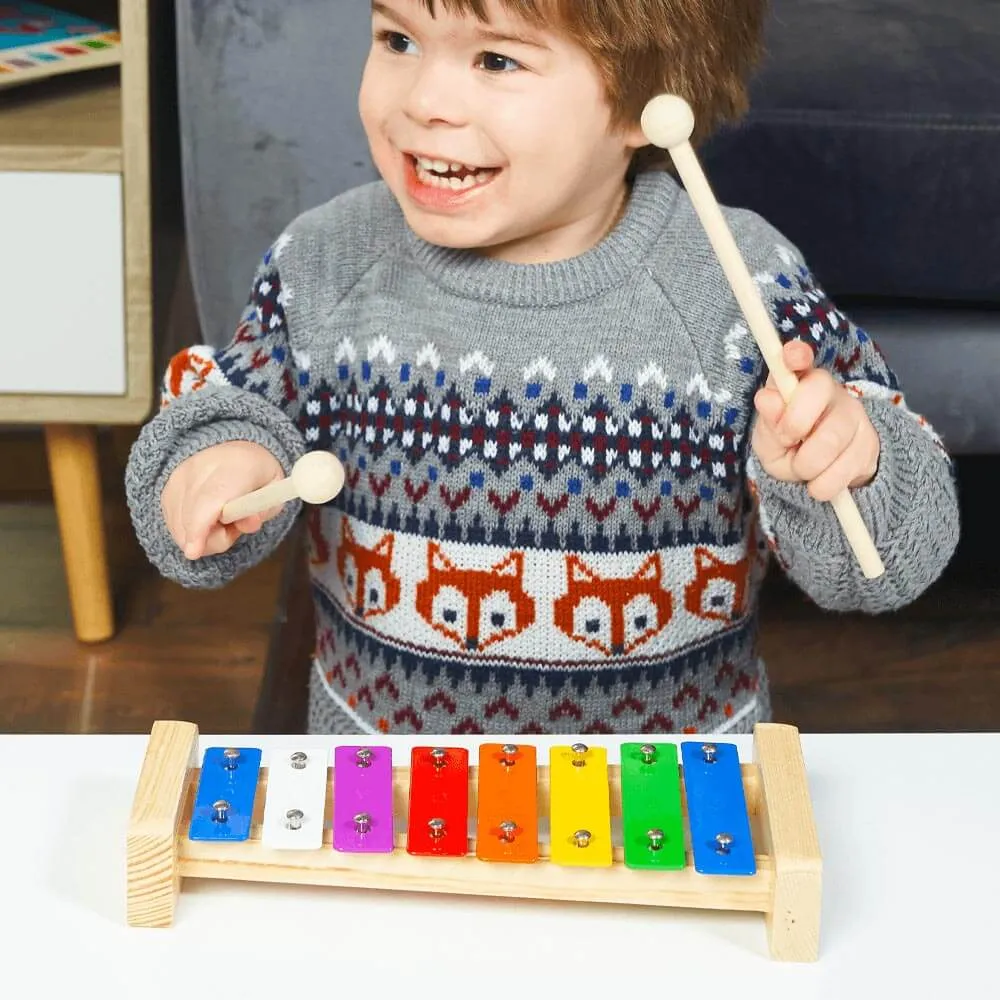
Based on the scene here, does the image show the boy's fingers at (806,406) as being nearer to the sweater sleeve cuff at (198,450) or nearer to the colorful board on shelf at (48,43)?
the sweater sleeve cuff at (198,450)

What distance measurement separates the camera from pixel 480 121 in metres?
0.81

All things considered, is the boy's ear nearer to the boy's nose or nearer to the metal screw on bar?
the boy's nose

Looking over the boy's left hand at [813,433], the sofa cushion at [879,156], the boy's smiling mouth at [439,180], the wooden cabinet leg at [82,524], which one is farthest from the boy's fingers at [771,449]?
the wooden cabinet leg at [82,524]

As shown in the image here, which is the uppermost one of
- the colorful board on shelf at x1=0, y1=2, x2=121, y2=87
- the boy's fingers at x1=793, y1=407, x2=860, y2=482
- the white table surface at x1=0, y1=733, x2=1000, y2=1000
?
the boy's fingers at x1=793, y1=407, x2=860, y2=482

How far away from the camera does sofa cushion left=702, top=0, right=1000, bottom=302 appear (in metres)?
1.25

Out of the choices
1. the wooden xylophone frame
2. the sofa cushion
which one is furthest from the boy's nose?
the sofa cushion

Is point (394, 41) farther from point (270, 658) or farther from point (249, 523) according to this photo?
point (270, 658)

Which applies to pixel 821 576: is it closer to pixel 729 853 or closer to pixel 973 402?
pixel 729 853

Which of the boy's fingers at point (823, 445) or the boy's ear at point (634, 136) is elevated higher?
the boy's ear at point (634, 136)

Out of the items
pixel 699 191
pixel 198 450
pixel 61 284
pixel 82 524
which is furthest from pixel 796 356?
pixel 82 524

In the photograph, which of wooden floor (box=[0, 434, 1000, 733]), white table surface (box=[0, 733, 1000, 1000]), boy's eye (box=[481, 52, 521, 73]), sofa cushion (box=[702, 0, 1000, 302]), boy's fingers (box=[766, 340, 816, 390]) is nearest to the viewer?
white table surface (box=[0, 733, 1000, 1000])

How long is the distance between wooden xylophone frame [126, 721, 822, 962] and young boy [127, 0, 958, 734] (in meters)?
0.22

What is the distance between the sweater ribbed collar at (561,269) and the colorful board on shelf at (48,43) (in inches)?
20.7

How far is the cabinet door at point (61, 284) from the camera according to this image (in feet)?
4.18
